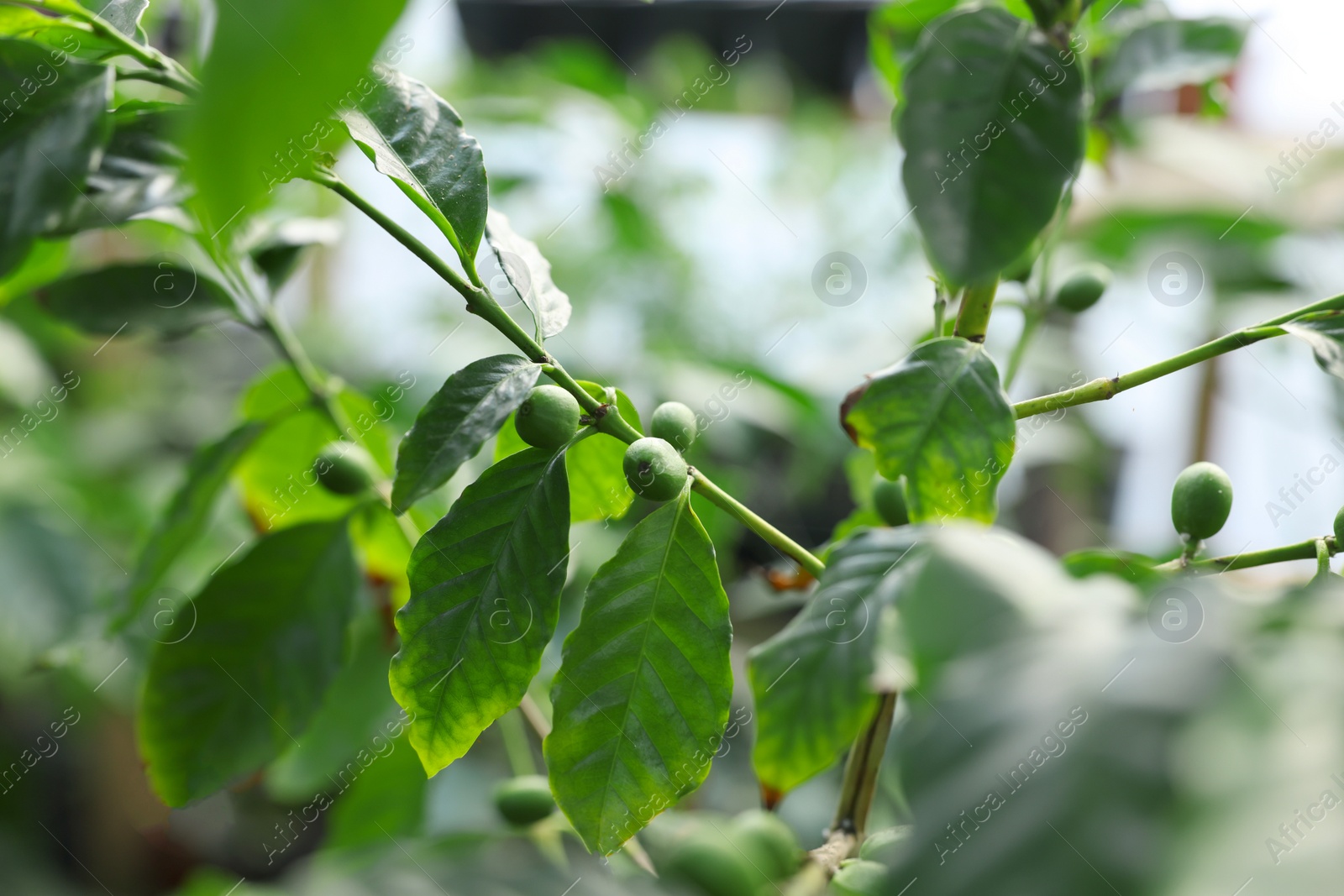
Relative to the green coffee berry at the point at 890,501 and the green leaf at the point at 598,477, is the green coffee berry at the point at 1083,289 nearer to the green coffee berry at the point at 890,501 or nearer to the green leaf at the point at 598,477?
the green coffee berry at the point at 890,501

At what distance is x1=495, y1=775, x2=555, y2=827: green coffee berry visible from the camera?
462mm

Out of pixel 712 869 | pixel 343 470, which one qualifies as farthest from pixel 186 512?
pixel 712 869

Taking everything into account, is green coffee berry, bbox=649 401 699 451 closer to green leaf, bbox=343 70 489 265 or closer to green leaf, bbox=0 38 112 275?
green leaf, bbox=343 70 489 265

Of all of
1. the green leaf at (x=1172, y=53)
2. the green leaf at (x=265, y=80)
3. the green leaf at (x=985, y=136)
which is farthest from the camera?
the green leaf at (x=1172, y=53)

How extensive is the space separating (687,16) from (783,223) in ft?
2.04

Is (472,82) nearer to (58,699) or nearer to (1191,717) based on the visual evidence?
(58,699)

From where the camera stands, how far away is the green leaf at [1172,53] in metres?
0.55

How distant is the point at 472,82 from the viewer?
1.61 m

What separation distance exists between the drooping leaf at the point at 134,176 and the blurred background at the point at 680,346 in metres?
0.19
